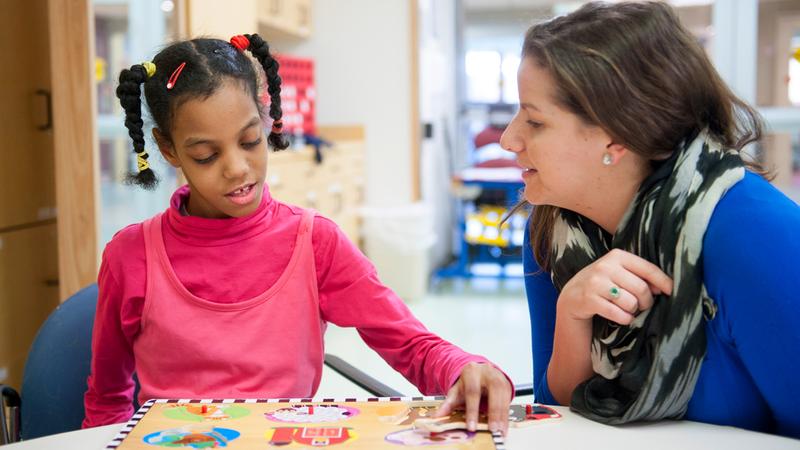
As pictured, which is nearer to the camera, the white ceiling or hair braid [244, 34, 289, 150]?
hair braid [244, 34, 289, 150]

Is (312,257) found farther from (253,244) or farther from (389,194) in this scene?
(389,194)

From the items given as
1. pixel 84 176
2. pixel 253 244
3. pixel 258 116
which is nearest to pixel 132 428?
pixel 253 244

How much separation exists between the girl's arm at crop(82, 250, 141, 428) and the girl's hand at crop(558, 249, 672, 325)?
703mm

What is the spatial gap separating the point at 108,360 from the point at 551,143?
0.76 meters

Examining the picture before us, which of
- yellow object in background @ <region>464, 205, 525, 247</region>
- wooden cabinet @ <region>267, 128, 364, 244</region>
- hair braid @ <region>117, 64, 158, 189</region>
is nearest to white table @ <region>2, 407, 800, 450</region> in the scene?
hair braid @ <region>117, 64, 158, 189</region>

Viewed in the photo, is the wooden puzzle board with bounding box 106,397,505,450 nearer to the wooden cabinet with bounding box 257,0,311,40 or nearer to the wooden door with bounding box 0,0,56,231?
the wooden door with bounding box 0,0,56,231

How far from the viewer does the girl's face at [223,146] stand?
47.3 inches

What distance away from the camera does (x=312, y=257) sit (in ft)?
4.22

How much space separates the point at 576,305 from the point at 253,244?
0.51 m

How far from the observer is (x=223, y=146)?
1.20 metres

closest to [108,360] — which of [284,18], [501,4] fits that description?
[284,18]

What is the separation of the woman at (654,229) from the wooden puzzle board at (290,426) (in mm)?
210

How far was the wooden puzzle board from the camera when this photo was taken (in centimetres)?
87

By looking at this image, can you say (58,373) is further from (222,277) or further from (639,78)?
(639,78)
